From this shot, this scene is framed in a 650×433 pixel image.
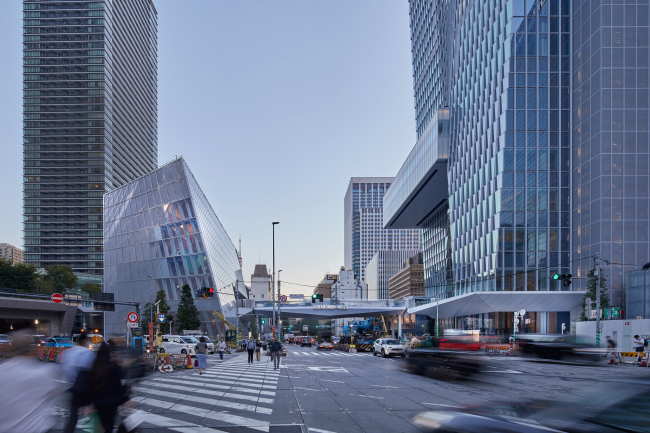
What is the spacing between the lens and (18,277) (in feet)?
292

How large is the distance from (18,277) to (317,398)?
90507mm

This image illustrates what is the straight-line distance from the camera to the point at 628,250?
48062 mm

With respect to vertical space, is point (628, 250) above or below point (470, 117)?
below

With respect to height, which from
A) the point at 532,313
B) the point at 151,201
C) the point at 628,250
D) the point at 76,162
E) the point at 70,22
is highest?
the point at 70,22

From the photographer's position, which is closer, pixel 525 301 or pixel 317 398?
pixel 317 398

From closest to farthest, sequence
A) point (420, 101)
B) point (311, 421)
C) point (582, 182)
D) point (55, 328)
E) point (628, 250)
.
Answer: point (311, 421) → point (628, 250) → point (582, 182) → point (55, 328) → point (420, 101)

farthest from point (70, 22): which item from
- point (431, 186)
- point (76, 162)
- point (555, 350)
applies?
point (555, 350)

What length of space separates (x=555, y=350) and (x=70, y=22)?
599 ft

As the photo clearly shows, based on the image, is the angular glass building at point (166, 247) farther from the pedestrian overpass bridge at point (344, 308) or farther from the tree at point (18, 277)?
the tree at point (18, 277)

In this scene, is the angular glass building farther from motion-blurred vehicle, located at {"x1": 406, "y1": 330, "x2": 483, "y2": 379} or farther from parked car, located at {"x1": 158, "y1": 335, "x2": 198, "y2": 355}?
motion-blurred vehicle, located at {"x1": 406, "y1": 330, "x2": 483, "y2": 379}

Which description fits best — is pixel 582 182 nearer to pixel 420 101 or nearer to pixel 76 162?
pixel 420 101

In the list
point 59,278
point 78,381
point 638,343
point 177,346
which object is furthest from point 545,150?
point 59,278

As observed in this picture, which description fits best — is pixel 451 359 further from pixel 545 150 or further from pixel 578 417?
pixel 545 150

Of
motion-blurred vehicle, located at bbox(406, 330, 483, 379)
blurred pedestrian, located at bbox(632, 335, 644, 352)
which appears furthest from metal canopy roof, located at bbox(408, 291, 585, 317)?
motion-blurred vehicle, located at bbox(406, 330, 483, 379)
